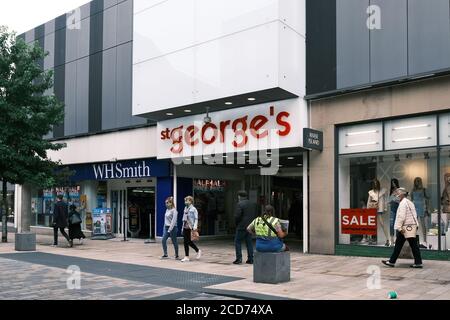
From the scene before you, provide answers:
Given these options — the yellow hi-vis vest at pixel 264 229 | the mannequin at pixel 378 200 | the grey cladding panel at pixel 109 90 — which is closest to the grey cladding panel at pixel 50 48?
the grey cladding panel at pixel 109 90

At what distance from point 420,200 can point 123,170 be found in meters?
11.8

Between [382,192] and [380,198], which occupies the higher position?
[382,192]

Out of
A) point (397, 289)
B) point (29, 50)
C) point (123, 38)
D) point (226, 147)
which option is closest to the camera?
point (397, 289)

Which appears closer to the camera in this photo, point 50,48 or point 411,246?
point 411,246

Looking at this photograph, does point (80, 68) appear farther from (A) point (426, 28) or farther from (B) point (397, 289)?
(B) point (397, 289)

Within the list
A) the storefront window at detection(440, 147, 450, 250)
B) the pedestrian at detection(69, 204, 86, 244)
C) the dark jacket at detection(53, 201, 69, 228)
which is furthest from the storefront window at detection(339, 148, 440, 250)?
the dark jacket at detection(53, 201, 69, 228)

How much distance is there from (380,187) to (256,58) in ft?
16.2

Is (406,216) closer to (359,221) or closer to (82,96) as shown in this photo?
(359,221)

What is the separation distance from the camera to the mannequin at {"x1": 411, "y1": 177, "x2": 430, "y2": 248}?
12.9m

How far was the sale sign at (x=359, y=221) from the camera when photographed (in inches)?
538

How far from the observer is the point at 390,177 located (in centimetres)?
A: 1369

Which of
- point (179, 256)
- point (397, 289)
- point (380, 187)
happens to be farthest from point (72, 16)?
point (397, 289)

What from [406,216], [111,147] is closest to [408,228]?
Result: [406,216]

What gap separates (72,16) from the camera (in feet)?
75.9
